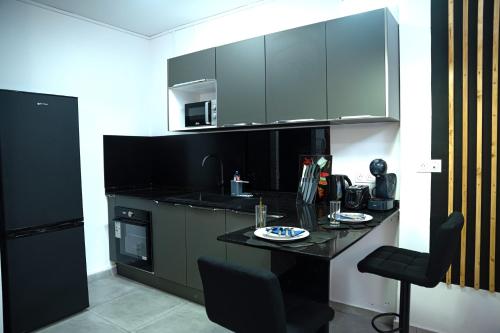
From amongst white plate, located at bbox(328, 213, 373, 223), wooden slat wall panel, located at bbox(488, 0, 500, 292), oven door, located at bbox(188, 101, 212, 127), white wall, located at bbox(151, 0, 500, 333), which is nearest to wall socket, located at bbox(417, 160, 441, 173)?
white wall, located at bbox(151, 0, 500, 333)

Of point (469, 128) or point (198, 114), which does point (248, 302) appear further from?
point (198, 114)

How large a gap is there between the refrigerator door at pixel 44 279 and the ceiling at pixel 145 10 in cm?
199

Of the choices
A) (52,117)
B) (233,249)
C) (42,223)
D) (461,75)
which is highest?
(461,75)

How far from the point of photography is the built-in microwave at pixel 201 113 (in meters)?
3.08

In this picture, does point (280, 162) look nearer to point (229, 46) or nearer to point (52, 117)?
point (229, 46)

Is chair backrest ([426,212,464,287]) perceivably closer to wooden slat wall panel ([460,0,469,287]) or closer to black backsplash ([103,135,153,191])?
wooden slat wall panel ([460,0,469,287])

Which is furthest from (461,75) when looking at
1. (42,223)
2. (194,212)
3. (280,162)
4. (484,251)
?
(42,223)

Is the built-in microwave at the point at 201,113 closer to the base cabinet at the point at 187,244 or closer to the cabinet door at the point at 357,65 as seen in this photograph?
the base cabinet at the point at 187,244

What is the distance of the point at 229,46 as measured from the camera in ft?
9.57

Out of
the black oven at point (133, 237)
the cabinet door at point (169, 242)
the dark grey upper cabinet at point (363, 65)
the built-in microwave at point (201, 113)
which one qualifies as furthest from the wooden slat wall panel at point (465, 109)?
the black oven at point (133, 237)

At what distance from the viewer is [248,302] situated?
48.6 inches

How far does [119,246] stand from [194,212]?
1.18 meters

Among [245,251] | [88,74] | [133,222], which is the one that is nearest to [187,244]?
[245,251]

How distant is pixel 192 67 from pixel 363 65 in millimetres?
1612
